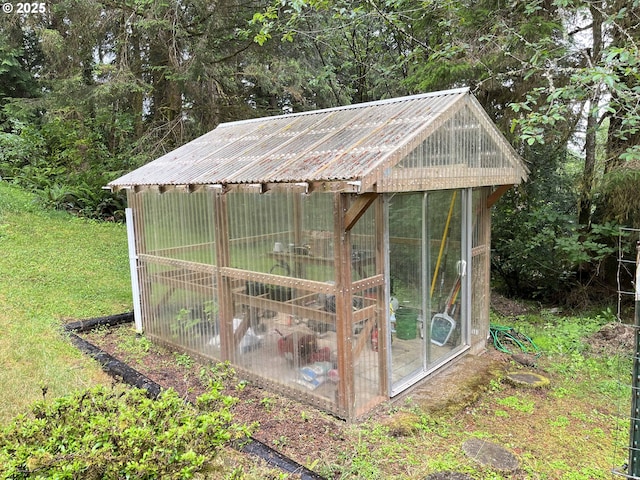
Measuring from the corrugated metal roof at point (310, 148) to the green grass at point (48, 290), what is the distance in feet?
6.62

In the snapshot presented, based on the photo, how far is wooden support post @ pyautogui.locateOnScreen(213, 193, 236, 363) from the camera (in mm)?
4578

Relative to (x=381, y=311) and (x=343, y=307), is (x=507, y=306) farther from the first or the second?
(x=343, y=307)

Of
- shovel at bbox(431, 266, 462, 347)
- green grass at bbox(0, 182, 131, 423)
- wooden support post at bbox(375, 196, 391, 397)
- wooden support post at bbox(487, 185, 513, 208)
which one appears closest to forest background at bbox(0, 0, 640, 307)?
wooden support post at bbox(487, 185, 513, 208)

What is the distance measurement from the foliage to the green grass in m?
0.53

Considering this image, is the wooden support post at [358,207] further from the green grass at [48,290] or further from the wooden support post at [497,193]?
the wooden support post at [497,193]

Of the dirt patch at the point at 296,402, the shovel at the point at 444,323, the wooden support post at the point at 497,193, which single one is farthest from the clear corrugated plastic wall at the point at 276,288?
the wooden support post at the point at 497,193

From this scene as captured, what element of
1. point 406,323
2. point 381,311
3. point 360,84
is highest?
point 360,84

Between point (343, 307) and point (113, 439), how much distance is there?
2.06 m

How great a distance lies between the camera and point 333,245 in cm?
368

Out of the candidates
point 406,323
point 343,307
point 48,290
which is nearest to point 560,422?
point 406,323

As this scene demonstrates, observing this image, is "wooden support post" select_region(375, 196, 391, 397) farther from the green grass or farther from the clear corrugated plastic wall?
the green grass

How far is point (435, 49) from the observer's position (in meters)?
6.34

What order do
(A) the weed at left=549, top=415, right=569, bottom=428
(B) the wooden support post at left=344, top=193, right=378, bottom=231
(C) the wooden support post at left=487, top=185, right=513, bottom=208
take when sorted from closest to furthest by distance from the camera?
(B) the wooden support post at left=344, top=193, right=378, bottom=231
(A) the weed at left=549, top=415, right=569, bottom=428
(C) the wooden support post at left=487, top=185, right=513, bottom=208

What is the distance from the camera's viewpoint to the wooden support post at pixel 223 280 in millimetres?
4578
